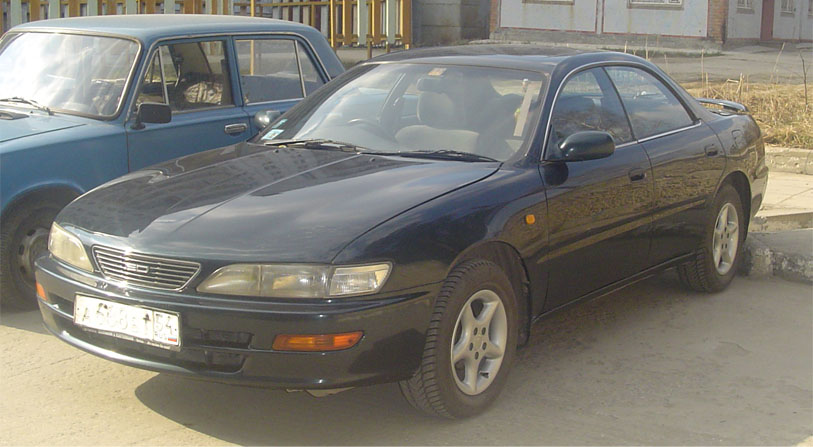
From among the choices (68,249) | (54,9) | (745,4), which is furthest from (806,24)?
(68,249)

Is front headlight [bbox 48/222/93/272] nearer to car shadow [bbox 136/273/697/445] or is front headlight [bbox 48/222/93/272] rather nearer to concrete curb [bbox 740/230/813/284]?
car shadow [bbox 136/273/697/445]

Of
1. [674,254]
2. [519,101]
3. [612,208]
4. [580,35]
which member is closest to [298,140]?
[519,101]

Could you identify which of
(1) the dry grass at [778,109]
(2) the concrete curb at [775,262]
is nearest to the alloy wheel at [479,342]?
(2) the concrete curb at [775,262]

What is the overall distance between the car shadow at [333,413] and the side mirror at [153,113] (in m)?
1.85

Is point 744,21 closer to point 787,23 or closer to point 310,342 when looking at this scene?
point 787,23

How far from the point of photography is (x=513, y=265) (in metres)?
4.30

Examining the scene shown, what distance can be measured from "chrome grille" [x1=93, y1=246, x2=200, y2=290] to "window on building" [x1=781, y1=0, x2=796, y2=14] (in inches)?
999

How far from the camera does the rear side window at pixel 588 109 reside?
483 centimetres

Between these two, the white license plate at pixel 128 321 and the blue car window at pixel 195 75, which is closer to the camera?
the white license plate at pixel 128 321

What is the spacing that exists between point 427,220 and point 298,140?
4.46ft

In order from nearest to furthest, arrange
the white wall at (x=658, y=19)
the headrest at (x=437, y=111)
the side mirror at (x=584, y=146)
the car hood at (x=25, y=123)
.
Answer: the side mirror at (x=584, y=146) < the headrest at (x=437, y=111) < the car hood at (x=25, y=123) < the white wall at (x=658, y=19)

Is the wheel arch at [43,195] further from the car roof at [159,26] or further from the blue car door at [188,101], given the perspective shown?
the car roof at [159,26]

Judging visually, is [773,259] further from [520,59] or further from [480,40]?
[480,40]

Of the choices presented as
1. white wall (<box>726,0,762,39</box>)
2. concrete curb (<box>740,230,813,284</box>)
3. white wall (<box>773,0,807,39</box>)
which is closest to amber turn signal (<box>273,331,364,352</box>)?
concrete curb (<box>740,230,813,284</box>)
